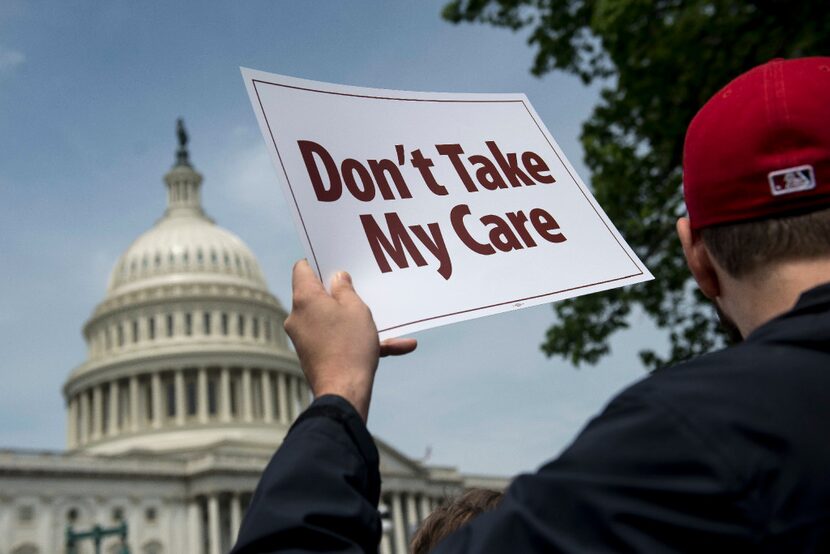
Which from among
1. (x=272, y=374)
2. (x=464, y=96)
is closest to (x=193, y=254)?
(x=272, y=374)

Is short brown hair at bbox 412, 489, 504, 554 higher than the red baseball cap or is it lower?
higher

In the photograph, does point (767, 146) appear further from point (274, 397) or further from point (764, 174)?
point (274, 397)

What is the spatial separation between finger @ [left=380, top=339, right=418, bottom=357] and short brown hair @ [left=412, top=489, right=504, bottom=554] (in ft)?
5.20

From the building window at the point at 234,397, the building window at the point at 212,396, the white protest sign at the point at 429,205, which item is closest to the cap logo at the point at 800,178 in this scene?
the white protest sign at the point at 429,205

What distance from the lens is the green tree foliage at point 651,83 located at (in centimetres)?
1219

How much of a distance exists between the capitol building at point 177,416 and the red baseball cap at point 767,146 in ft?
204

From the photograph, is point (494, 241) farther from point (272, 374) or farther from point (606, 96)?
point (272, 374)

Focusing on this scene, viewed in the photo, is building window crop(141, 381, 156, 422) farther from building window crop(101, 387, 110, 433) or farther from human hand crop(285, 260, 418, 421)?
human hand crop(285, 260, 418, 421)

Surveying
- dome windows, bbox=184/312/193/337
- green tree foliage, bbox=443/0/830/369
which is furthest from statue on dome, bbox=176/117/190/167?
green tree foliage, bbox=443/0/830/369

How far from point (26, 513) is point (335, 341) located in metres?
62.5

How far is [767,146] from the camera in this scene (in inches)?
58.4

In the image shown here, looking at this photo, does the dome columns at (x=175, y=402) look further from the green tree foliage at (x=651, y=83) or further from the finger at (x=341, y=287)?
the finger at (x=341, y=287)

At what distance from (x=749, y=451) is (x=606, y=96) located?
14.2m

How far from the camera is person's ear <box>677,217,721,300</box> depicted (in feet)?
5.39
